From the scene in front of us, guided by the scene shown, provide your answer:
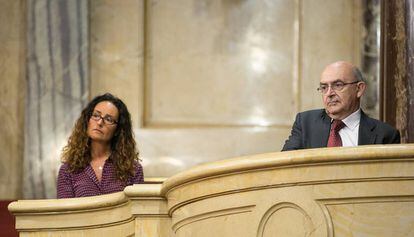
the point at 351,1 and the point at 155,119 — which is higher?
the point at 351,1

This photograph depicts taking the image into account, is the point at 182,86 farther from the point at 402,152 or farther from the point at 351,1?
the point at 402,152

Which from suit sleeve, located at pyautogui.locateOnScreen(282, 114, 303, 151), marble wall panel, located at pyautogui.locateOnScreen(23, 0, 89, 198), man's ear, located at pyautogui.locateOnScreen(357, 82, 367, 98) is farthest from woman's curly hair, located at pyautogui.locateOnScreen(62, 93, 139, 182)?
marble wall panel, located at pyautogui.locateOnScreen(23, 0, 89, 198)

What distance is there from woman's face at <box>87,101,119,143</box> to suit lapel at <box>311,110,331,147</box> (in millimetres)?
1191

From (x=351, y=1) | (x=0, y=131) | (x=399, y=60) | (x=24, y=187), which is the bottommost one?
(x=24, y=187)

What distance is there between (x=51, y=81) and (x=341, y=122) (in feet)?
11.2

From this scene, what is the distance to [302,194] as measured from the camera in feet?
10.1

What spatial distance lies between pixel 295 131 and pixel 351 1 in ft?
10.7

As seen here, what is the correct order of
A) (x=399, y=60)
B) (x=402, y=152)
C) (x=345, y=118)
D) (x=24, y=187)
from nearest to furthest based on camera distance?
(x=402, y=152)
(x=345, y=118)
(x=399, y=60)
(x=24, y=187)

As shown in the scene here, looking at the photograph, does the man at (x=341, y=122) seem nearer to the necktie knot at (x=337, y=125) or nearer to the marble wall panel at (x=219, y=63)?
the necktie knot at (x=337, y=125)

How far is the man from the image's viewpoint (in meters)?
4.09

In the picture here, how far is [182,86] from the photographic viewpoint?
23.6 feet

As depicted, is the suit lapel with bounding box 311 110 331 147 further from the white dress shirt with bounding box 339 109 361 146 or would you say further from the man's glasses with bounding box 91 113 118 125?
the man's glasses with bounding box 91 113 118 125

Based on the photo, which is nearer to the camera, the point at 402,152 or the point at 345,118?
the point at 402,152

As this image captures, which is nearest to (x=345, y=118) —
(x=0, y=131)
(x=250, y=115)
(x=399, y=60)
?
(x=399, y=60)
